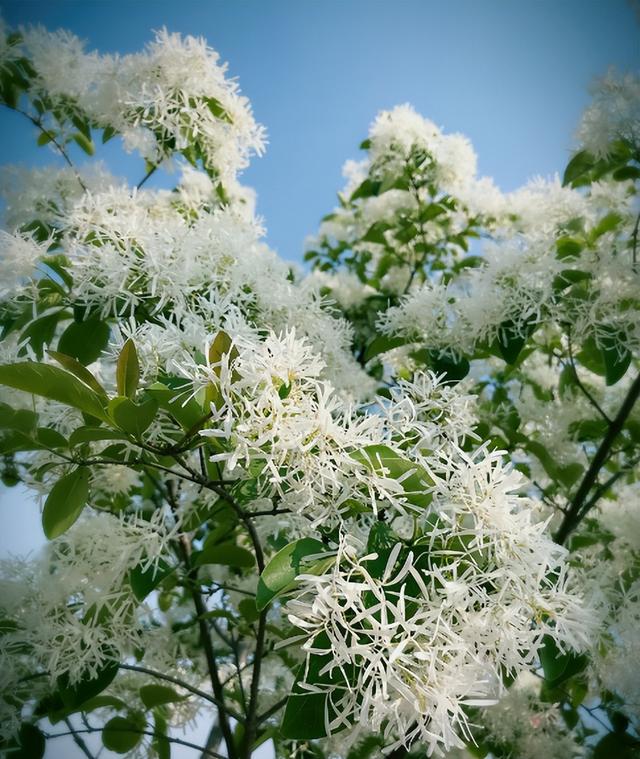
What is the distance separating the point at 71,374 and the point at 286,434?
0.22 m

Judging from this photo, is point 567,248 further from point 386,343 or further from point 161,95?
point 161,95

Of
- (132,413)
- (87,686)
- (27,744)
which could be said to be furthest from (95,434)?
(27,744)

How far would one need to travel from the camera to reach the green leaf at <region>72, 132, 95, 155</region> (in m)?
1.75

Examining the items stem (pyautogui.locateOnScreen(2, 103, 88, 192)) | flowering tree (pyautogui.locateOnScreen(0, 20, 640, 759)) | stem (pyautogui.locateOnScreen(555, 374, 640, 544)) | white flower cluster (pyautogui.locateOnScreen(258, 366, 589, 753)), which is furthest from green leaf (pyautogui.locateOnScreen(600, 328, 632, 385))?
stem (pyautogui.locateOnScreen(2, 103, 88, 192))

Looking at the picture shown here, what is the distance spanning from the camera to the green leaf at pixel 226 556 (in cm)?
109

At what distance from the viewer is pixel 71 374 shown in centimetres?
64

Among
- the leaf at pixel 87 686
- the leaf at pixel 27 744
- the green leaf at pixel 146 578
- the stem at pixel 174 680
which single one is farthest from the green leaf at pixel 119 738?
the green leaf at pixel 146 578

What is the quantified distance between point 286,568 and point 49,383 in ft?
0.94

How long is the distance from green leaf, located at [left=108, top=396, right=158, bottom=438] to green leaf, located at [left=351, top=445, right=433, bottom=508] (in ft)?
0.68

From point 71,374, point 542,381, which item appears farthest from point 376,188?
point 71,374

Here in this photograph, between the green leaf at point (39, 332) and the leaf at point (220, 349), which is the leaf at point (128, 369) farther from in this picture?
the green leaf at point (39, 332)

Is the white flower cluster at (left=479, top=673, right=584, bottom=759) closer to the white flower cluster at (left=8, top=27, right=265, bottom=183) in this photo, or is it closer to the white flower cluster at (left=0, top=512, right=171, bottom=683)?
the white flower cluster at (left=0, top=512, right=171, bottom=683)

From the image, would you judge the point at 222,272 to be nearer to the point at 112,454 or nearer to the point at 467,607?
the point at 112,454

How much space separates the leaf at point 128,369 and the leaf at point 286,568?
0.77 feet
